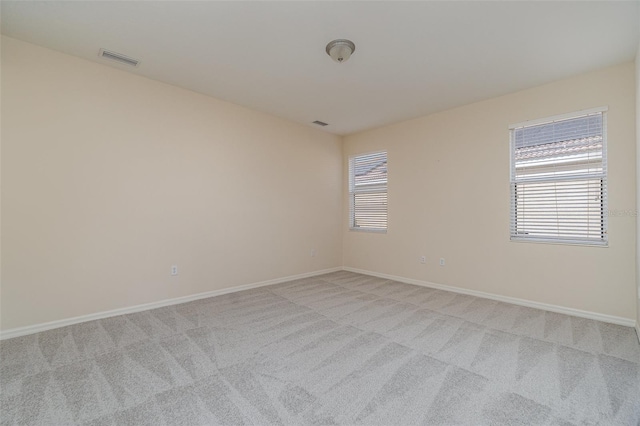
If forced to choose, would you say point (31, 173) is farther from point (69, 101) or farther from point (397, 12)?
point (397, 12)

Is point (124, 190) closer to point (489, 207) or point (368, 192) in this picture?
point (368, 192)

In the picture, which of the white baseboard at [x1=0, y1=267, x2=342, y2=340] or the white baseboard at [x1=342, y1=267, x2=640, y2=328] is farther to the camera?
the white baseboard at [x1=342, y1=267, x2=640, y2=328]

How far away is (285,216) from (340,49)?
9.14 feet

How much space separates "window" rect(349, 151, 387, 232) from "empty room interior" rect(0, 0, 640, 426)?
46cm

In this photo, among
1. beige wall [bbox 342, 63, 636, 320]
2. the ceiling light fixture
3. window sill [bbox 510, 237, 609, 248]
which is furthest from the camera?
window sill [bbox 510, 237, 609, 248]

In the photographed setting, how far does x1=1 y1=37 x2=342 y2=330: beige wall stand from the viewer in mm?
2646

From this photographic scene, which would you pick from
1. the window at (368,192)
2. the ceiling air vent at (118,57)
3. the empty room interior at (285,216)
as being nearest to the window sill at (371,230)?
the window at (368,192)

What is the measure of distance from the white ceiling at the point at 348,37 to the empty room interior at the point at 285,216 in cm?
2

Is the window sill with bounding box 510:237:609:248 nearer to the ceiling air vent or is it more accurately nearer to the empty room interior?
the empty room interior

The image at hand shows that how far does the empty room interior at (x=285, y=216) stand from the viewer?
188cm

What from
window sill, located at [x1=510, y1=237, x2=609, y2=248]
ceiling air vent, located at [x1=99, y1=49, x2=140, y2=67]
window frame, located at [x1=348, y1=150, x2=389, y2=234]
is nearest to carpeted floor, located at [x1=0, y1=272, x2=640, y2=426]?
window sill, located at [x1=510, y1=237, x2=609, y2=248]

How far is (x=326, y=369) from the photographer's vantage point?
6.79ft

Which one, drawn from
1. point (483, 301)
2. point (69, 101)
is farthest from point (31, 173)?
point (483, 301)

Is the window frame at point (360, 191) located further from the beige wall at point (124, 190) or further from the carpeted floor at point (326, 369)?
the carpeted floor at point (326, 369)
